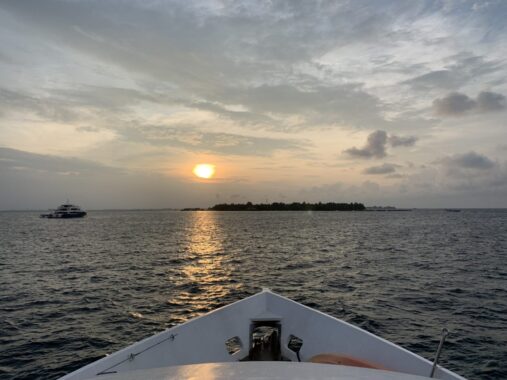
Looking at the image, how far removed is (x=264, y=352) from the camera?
10188 millimetres

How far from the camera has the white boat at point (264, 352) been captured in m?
3.74

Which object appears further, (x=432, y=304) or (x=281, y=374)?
(x=432, y=304)

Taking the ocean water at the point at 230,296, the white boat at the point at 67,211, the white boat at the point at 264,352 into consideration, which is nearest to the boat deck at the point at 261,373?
the white boat at the point at 264,352

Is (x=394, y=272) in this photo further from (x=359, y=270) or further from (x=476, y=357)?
(x=476, y=357)

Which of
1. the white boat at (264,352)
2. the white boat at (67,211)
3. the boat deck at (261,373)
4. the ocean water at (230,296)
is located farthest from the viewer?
the white boat at (67,211)

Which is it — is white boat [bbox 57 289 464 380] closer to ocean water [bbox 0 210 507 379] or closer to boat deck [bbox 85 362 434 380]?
boat deck [bbox 85 362 434 380]

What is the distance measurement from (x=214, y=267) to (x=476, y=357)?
2536 cm

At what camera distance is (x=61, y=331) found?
16812mm

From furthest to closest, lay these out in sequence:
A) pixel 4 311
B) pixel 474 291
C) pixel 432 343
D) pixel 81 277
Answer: pixel 81 277, pixel 474 291, pixel 4 311, pixel 432 343

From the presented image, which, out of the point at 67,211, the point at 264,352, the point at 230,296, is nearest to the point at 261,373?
the point at 264,352

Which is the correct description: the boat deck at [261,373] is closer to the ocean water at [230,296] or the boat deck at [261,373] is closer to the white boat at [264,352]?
the white boat at [264,352]

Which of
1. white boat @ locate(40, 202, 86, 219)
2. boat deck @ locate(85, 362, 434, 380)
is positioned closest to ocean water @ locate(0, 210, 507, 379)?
boat deck @ locate(85, 362, 434, 380)

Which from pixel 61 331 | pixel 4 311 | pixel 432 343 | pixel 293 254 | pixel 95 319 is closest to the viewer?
pixel 432 343

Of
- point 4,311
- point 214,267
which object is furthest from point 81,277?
point 214,267
